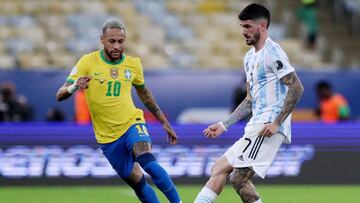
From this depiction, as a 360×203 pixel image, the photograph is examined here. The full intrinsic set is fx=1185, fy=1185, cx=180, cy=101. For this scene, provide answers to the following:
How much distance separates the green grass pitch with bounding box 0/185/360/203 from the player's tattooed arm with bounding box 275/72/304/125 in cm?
411

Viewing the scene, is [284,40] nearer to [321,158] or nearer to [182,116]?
[182,116]

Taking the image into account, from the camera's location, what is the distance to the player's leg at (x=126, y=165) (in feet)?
39.3

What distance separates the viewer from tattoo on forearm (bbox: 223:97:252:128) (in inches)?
439

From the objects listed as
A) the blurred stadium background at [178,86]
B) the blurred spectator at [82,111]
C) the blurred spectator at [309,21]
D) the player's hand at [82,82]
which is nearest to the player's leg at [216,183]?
the player's hand at [82,82]

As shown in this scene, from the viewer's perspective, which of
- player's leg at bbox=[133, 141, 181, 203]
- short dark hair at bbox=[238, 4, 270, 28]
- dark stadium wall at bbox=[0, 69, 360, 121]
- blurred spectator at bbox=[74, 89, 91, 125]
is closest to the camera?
short dark hair at bbox=[238, 4, 270, 28]

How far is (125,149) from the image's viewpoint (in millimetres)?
12016

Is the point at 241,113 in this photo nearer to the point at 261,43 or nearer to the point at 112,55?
the point at 261,43

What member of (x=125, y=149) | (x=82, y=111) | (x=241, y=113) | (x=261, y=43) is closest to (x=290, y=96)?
(x=261, y=43)

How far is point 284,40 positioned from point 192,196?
442 inches

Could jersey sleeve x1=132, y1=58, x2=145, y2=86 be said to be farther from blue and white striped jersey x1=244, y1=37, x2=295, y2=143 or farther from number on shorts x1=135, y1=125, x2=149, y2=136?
blue and white striped jersey x1=244, y1=37, x2=295, y2=143

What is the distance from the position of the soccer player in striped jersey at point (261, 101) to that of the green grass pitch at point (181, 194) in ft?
12.7

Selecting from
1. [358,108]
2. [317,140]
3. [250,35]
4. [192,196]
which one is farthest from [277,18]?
[250,35]

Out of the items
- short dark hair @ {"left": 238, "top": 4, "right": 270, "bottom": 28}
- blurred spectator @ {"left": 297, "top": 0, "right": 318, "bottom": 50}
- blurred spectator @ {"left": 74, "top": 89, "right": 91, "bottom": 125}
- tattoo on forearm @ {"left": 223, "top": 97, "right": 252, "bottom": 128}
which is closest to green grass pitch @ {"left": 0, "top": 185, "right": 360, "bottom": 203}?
blurred spectator @ {"left": 74, "top": 89, "right": 91, "bottom": 125}

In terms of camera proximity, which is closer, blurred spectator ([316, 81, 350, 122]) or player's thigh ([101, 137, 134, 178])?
player's thigh ([101, 137, 134, 178])
